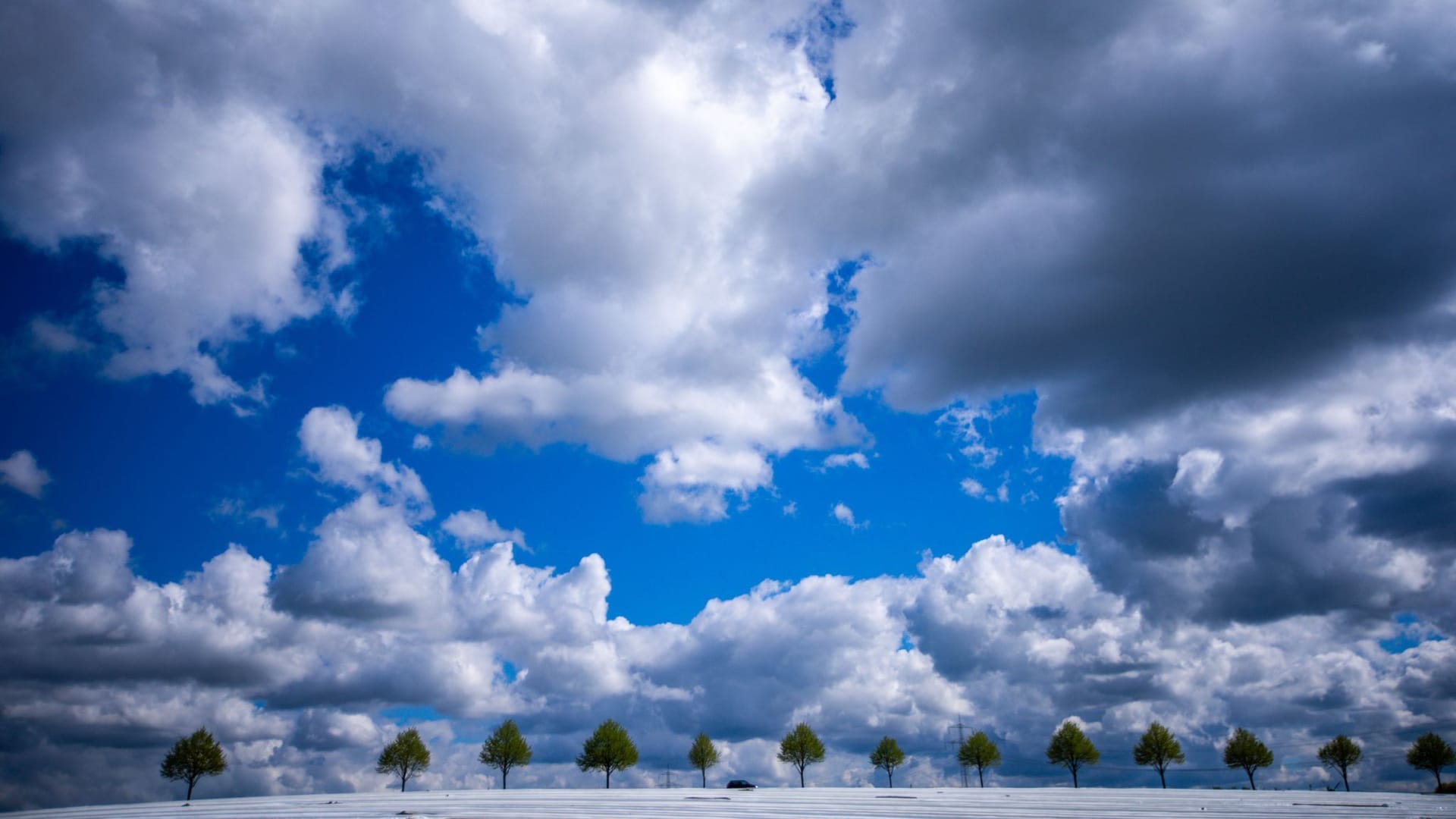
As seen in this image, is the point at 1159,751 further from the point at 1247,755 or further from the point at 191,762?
the point at 191,762

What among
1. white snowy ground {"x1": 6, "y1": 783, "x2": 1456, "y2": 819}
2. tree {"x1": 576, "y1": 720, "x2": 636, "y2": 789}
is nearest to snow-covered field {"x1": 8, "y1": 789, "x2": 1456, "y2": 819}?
white snowy ground {"x1": 6, "y1": 783, "x2": 1456, "y2": 819}

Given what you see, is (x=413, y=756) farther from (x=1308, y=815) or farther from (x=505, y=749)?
(x=1308, y=815)

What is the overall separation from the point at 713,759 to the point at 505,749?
3556 cm

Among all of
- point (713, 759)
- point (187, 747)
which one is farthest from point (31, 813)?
point (713, 759)

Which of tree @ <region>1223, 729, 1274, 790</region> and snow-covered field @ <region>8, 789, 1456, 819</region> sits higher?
snow-covered field @ <region>8, 789, 1456, 819</region>

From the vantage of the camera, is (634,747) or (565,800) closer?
(565,800)

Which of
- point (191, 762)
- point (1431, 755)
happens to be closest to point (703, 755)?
point (191, 762)

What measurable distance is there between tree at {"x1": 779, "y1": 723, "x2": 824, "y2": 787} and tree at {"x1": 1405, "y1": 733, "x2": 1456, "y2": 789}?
102m

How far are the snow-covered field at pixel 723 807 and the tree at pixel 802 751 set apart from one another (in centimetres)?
9454

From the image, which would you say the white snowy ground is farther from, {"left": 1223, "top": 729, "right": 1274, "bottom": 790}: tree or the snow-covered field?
{"left": 1223, "top": 729, "right": 1274, "bottom": 790}: tree

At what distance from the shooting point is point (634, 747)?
130m

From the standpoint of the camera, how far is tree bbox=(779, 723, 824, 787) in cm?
14338

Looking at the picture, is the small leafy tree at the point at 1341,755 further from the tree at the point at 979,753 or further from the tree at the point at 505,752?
the tree at the point at 505,752

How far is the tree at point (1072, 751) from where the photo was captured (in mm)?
141375
